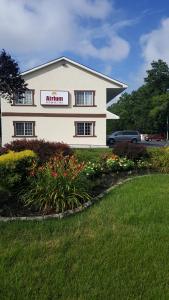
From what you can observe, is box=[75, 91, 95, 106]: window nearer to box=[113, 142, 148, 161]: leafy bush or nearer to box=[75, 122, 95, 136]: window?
box=[75, 122, 95, 136]: window

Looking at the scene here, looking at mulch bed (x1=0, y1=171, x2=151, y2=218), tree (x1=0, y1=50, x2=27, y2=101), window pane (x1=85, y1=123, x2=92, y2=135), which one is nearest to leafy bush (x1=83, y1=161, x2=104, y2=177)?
mulch bed (x1=0, y1=171, x2=151, y2=218)

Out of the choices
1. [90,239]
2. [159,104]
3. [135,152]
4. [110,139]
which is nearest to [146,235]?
[90,239]

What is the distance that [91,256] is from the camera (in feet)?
18.5

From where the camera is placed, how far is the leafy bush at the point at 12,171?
896 cm

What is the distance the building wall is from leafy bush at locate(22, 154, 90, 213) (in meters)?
29.2

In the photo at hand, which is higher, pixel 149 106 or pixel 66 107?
pixel 149 106

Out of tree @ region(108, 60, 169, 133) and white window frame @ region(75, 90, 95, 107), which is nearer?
white window frame @ region(75, 90, 95, 107)

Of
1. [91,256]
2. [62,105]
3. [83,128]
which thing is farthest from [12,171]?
[83,128]

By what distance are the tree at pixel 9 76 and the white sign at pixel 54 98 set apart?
5817 millimetres

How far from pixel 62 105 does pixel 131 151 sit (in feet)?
80.6

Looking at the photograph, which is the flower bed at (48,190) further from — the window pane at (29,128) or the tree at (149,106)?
the tree at (149,106)

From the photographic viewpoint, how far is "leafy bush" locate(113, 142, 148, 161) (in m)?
14.5

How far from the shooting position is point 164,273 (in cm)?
519

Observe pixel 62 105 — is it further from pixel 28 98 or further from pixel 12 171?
pixel 12 171
